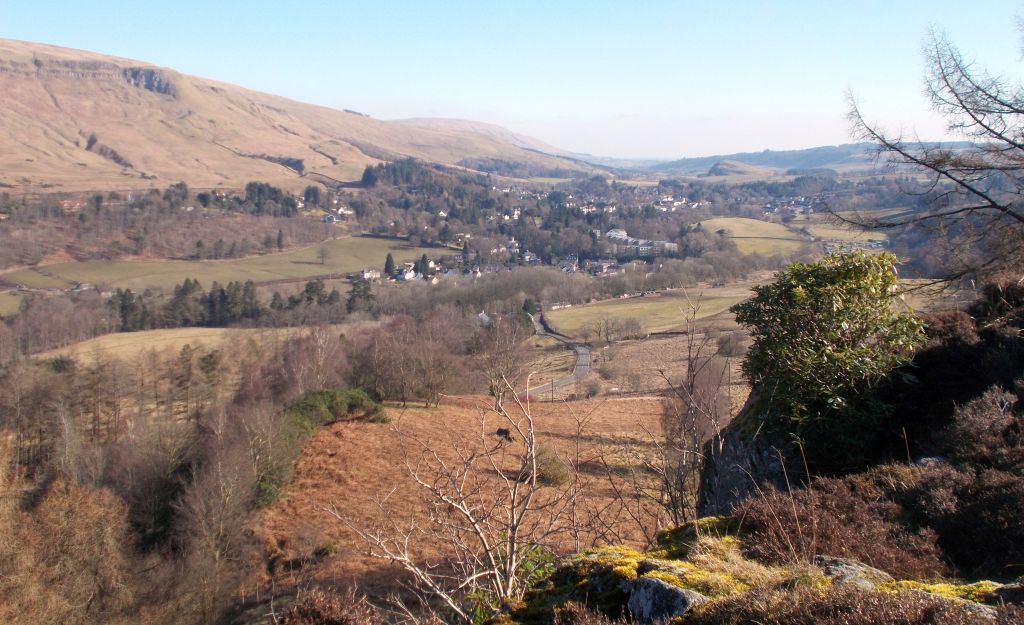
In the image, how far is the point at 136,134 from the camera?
438 ft

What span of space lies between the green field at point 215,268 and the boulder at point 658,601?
59735mm

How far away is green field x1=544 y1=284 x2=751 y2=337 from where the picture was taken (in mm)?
42656

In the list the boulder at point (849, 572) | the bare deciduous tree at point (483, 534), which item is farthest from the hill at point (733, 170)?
the boulder at point (849, 572)

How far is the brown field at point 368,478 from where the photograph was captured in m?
11.6

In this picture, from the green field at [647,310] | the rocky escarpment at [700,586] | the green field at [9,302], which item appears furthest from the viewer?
the green field at [9,302]

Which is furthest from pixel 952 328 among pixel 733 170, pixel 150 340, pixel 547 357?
pixel 733 170

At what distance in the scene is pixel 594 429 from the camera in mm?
22203

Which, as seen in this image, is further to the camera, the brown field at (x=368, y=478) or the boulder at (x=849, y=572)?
the brown field at (x=368, y=478)

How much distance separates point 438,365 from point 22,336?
28.2 m

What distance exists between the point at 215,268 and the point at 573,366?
4425 cm

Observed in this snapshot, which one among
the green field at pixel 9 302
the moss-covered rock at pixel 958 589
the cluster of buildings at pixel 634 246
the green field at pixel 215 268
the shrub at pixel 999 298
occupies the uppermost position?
the shrub at pixel 999 298

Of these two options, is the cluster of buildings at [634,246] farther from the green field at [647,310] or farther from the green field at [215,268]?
the green field at [215,268]

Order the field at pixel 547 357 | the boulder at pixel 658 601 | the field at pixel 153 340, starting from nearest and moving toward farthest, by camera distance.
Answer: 1. the boulder at pixel 658 601
2. the field at pixel 547 357
3. the field at pixel 153 340

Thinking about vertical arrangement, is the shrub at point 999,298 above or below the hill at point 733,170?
below
